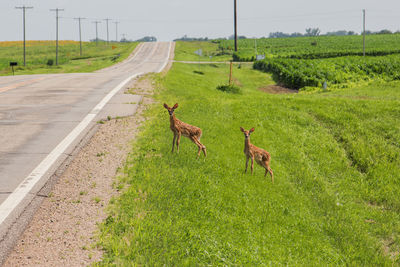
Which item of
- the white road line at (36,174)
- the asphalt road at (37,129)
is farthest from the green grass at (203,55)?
the white road line at (36,174)

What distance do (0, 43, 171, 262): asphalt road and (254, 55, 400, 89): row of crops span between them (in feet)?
59.6

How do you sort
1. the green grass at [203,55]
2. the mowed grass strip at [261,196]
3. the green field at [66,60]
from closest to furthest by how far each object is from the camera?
the mowed grass strip at [261,196] < the green field at [66,60] < the green grass at [203,55]

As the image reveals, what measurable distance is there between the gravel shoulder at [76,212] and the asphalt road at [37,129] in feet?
1.32

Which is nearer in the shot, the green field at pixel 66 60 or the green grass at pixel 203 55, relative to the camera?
the green field at pixel 66 60

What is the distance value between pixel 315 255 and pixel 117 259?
3878 mm

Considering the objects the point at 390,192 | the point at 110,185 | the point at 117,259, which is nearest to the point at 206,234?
the point at 117,259

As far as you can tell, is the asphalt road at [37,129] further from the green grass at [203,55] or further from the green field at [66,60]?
the green grass at [203,55]

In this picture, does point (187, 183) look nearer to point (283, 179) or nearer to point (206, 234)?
point (206, 234)

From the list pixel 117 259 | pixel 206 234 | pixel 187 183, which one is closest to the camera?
pixel 117 259

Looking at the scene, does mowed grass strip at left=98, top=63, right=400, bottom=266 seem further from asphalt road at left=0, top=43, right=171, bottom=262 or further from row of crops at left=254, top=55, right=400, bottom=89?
row of crops at left=254, top=55, right=400, bottom=89

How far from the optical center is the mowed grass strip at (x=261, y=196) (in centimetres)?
584

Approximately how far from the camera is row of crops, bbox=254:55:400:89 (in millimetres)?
33438

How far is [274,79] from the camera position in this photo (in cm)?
3825

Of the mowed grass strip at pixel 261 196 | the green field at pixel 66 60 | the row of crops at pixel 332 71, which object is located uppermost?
the green field at pixel 66 60
